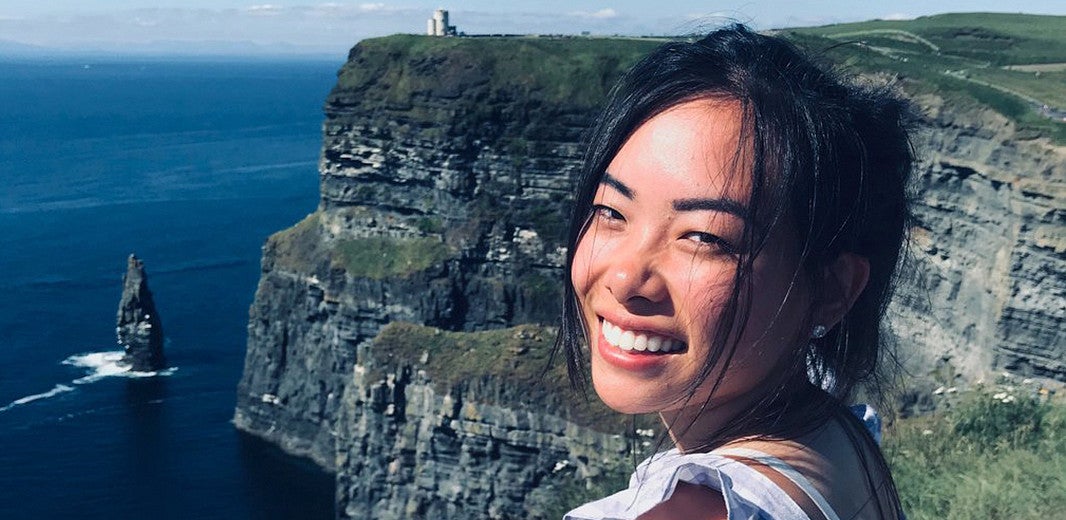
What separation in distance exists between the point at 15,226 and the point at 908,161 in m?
106

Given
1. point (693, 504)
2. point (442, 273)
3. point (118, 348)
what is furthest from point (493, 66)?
point (693, 504)

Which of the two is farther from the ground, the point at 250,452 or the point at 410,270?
the point at 410,270

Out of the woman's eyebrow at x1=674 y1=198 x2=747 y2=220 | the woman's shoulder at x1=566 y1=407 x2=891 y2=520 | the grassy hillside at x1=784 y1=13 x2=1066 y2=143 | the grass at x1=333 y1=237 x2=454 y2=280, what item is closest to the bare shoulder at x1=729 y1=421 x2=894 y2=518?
the woman's shoulder at x1=566 y1=407 x2=891 y2=520

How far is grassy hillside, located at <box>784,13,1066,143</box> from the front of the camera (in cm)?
3028

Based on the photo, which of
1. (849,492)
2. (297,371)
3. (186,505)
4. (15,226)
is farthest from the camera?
(15,226)

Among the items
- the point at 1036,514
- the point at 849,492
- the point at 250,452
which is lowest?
the point at 250,452

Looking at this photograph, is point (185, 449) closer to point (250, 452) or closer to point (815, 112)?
point (250, 452)

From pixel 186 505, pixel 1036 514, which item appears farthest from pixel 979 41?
pixel 1036 514

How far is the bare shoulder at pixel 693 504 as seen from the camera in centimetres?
295

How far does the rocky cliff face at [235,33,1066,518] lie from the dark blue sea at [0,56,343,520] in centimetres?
490

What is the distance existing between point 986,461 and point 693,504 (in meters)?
8.35

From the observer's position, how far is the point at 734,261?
10.3 ft

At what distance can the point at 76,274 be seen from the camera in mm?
82875

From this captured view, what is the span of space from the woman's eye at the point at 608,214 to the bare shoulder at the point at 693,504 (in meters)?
0.87
